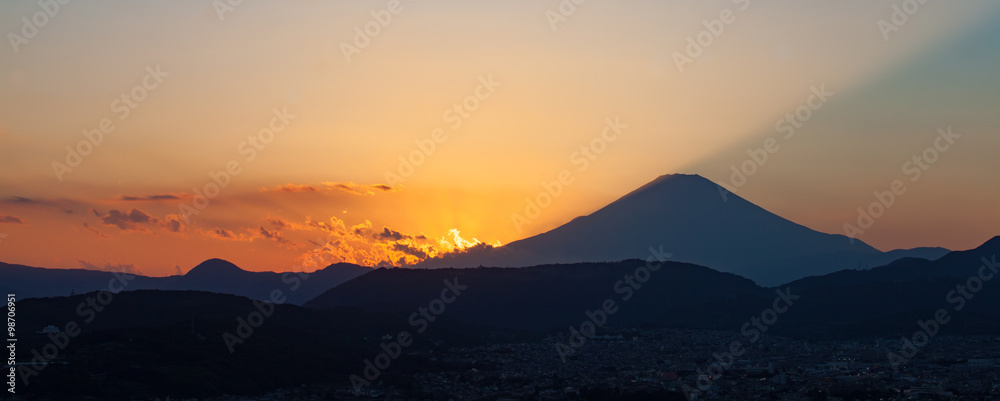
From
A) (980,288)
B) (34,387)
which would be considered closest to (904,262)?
(980,288)

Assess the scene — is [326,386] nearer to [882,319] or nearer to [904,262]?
[882,319]

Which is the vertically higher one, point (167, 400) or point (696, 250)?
point (696, 250)

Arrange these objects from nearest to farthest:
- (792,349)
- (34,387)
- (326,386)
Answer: (34,387) → (326,386) → (792,349)
